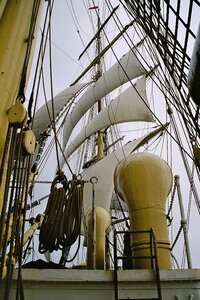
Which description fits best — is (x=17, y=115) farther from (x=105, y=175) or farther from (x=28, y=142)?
(x=105, y=175)

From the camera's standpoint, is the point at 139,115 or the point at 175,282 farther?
the point at 139,115

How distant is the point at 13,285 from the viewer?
287cm

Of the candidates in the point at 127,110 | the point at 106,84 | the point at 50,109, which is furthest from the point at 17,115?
the point at 106,84

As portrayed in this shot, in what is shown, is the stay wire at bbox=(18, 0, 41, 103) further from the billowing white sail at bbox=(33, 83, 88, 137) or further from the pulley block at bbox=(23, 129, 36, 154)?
the billowing white sail at bbox=(33, 83, 88, 137)

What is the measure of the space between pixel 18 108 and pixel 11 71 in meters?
0.39

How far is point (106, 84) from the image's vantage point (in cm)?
1995

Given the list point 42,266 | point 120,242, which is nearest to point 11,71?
point 42,266

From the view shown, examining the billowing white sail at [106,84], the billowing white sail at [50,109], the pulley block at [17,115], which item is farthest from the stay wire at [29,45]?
the billowing white sail at [106,84]

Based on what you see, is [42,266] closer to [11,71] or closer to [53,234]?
[53,234]

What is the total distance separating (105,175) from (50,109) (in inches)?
177

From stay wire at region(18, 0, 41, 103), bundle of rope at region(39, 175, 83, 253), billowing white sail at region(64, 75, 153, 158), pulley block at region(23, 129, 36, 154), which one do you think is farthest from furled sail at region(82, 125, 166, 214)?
pulley block at region(23, 129, 36, 154)

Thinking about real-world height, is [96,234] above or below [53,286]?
above

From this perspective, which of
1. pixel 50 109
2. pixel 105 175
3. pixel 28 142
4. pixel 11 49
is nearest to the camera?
pixel 28 142

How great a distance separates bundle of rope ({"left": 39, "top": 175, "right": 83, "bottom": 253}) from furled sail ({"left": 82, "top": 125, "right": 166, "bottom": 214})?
1006cm
